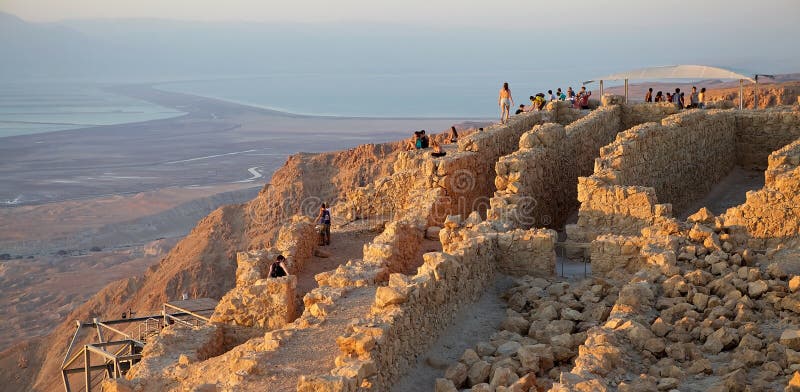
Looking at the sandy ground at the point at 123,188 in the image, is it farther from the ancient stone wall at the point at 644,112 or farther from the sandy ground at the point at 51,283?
the ancient stone wall at the point at 644,112

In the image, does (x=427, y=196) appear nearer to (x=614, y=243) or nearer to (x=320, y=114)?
(x=614, y=243)

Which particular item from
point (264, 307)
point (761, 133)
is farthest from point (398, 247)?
point (761, 133)

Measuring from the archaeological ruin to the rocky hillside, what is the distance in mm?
16453

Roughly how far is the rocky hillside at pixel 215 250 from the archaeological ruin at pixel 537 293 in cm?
1645

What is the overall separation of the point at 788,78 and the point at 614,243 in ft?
205

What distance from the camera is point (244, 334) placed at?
12.6 meters

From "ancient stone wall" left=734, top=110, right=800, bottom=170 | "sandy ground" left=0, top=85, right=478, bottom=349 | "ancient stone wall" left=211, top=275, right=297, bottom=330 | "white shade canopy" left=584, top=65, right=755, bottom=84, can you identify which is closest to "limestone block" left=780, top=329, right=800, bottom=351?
"ancient stone wall" left=211, top=275, right=297, bottom=330

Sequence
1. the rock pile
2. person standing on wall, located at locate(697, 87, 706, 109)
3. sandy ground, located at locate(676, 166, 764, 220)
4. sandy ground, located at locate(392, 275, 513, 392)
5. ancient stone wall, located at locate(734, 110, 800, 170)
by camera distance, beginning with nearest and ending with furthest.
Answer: the rock pile < sandy ground, located at locate(392, 275, 513, 392) < sandy ground, located at locate(676, 166, 764, 220) < ancient stone wall, located at locate(734, 110, 800, 170) < person standing on wall, located at locate(697, 87, 706, 109)

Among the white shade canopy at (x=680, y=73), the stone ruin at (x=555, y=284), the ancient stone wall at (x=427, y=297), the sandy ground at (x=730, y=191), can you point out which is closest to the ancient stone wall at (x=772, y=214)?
the stone ruin at (x=555, y=284)

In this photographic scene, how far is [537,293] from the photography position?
1172 cm

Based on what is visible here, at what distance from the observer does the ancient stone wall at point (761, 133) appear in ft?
67.1

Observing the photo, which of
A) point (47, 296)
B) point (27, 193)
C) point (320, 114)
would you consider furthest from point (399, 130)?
point (47, 296)

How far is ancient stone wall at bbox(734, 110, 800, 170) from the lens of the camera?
20453 mm

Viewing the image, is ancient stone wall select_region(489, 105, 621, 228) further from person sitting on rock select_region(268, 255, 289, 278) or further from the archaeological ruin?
person sitting on rock select_region(268, 255, 289, 278)
